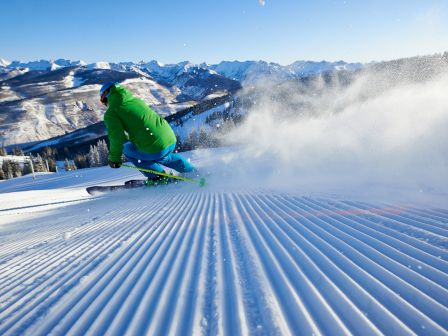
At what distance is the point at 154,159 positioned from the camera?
761cm

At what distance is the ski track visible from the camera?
1568 mm

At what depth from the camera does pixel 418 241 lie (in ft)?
8.29

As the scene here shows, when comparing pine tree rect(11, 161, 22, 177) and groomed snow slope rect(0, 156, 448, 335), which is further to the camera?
pine tree rect(11, 161, 22, 177)

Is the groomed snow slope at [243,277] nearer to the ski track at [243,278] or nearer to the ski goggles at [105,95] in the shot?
the ski track at [243,278]

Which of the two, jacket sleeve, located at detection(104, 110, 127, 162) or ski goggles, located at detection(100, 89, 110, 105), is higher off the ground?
ski goggles, located at detection(100, 89, 110, 105)

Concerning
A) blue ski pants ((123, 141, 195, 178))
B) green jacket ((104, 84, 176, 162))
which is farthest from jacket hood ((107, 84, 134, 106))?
blue ski pants ((123, 141, 195, 178))

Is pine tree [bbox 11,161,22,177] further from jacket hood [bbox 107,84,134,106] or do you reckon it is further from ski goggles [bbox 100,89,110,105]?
jacket hood [bbox 107,84,134,106]

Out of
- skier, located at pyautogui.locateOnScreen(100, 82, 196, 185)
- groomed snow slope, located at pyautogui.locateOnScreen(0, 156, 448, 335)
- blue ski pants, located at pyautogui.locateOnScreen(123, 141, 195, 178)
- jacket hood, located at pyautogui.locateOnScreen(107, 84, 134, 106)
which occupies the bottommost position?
groomed snow slope, located at pyautogui.locateOnScreen(0, 156, 448, 335)

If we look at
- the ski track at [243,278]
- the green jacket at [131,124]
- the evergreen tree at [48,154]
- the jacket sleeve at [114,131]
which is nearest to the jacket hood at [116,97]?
the green jacket at [131,124]

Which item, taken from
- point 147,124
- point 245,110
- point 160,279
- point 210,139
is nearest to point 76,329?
point 160,279

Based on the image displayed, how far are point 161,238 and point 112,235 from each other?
2.54ft

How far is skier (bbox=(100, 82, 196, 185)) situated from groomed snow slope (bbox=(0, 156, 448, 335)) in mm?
3187

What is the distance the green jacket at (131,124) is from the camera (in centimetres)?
627

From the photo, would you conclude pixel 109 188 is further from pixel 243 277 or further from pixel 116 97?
pixel 243 277
